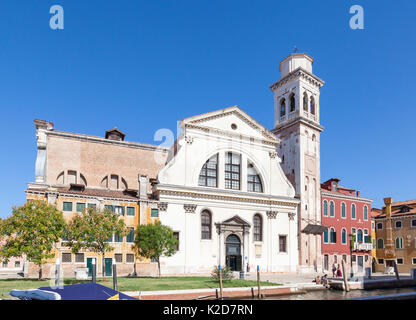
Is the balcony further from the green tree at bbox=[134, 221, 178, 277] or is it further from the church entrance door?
the green tree at bbox=[134, 221, 178, 277]

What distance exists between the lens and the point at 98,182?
130ft

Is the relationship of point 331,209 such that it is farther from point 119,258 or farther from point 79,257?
point 79,257

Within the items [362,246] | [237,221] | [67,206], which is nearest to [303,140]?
[237,221]

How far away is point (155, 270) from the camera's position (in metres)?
32.7

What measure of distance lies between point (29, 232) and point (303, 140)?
28.8 metres

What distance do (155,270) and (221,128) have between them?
14.7 meters

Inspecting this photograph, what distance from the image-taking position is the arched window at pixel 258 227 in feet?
128

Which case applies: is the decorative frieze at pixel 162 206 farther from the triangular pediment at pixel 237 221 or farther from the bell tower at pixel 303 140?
the bell tower at pixel 303 140

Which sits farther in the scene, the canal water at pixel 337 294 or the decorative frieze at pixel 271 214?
the decorative frieze at pixel 271 214

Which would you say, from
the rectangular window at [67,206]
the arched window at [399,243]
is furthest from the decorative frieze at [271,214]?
the arched window at [399,243]

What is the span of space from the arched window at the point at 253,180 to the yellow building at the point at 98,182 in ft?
32.8

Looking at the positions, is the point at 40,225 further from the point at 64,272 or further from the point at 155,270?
the point at 155,270

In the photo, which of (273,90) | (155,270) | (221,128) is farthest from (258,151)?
(155,270)
